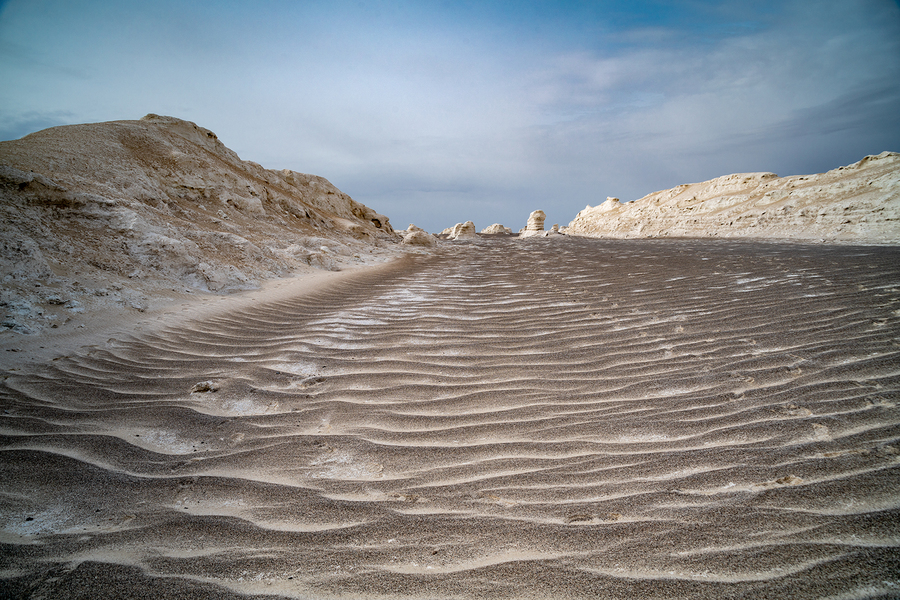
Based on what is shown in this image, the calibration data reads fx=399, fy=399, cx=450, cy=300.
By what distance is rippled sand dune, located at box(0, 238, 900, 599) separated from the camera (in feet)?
4.58

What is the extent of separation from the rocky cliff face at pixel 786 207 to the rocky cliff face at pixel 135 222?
49.7ft

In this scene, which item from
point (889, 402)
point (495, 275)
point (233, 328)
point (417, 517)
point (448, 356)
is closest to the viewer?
point (417, 517)

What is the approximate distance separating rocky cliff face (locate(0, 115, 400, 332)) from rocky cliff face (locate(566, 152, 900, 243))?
15151 mm

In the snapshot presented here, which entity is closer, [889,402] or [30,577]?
[30,577]

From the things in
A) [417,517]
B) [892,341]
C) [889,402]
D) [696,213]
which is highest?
[696,213]

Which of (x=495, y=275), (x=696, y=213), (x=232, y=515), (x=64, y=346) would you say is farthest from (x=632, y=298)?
(x=696, y=213)

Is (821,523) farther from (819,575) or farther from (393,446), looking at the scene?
(393,446)

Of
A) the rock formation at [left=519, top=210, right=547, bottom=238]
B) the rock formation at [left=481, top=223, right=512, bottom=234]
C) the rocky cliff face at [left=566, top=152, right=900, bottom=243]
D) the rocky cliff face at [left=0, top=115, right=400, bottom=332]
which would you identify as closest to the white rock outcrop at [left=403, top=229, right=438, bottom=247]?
the rocky cliff face at [left=0, top=115, right=400, bottom=332]

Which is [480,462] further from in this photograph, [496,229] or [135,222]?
[496,229]

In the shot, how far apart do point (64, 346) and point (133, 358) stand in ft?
1.98

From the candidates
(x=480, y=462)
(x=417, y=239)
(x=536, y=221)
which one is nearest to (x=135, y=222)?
(x=480, y=462)

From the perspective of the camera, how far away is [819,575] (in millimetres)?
1255

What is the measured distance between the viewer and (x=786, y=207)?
1528 centimetres

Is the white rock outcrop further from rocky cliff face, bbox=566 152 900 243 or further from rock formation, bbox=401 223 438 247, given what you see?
rocky cliff face, bbox=566 152 900 243
